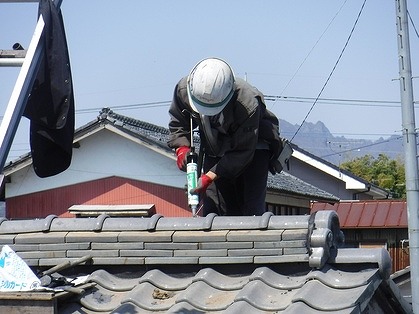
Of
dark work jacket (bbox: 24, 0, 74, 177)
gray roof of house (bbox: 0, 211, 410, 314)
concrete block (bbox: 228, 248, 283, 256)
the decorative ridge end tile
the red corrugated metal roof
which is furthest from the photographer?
the red corrugated metal roof

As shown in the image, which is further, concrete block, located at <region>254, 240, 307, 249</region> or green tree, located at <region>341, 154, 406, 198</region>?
green tree, located at <region>341, 154, 406, 198</region>

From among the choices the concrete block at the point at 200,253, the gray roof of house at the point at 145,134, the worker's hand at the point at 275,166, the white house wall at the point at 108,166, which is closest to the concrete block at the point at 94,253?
the concrete block at the point at 200,253

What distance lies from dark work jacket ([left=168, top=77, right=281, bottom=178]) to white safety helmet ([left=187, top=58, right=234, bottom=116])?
134 mm

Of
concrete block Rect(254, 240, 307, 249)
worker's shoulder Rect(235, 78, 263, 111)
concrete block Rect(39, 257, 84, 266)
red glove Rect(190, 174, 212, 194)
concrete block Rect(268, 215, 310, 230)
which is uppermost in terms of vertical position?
worker's shoulder Rect(235, 78, 263, 111)

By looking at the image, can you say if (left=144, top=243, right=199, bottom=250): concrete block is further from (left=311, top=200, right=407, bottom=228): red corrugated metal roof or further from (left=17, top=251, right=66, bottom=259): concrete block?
(left=311, top=200, right=407, bottom=228): red corrugated metal roof

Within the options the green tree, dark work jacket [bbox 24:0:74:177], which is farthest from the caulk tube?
the green tree

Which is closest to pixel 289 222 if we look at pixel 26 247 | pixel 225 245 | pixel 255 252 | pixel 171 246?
pixel 255 252

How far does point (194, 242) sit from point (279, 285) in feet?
1.69

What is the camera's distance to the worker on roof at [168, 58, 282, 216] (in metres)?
5.15

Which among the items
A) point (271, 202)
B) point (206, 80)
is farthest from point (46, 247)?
point (271, 202)

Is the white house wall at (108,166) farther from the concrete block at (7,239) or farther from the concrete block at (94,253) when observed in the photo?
the concrete block at (94,253)

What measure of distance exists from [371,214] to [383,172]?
2438cm

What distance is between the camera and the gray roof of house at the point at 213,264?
12.2 ft

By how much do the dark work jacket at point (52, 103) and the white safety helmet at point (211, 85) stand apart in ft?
5.02
